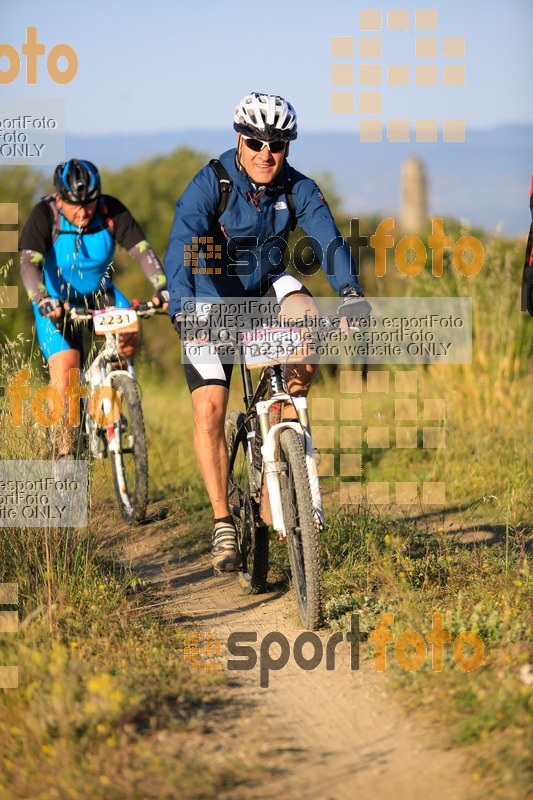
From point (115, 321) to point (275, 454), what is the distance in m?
2.31

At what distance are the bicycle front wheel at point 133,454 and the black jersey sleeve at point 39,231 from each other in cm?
107

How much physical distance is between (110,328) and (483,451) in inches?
122

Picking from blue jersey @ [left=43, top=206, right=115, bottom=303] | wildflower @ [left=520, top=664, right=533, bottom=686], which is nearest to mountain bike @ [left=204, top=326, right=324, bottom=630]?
wildflower @ [left=520, top=664, right=533, bottom=686]

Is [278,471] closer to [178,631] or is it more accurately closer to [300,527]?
[300,527]

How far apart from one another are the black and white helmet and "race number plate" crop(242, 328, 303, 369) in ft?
3.43

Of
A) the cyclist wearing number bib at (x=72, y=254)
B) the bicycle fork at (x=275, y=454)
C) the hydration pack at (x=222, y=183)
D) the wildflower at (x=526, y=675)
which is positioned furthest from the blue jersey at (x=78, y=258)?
the wildflower at (x=526, y=675)

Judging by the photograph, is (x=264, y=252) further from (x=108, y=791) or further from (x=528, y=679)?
(x=108, y=791)

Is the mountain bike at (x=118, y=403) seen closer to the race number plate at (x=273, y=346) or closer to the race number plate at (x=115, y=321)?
the race number plate at (x=115, y=321)

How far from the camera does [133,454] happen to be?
579 cm

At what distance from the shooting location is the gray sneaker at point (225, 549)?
4176 millimetres

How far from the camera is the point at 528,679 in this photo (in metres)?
2.86

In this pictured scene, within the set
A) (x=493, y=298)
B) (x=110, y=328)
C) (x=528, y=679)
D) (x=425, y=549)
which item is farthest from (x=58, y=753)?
(x=493, y=298)

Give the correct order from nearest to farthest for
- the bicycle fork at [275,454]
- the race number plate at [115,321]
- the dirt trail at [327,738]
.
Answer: the dirt trail at [327,738], the bicycle fork at [275,454], the race number plate at [115,321]

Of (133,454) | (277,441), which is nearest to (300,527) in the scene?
(277,441)
